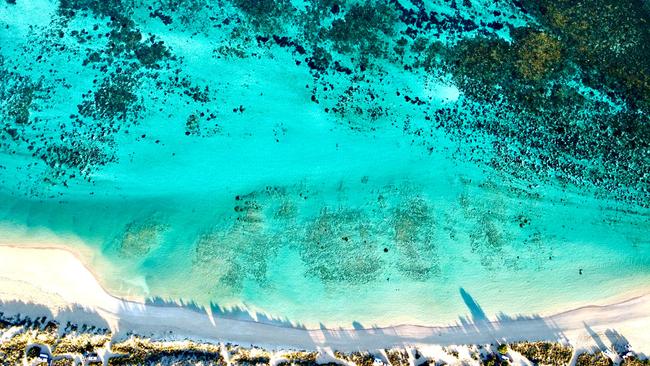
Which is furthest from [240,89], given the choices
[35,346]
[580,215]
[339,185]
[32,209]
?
[580,215]

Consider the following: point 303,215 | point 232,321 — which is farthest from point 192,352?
point 303,215

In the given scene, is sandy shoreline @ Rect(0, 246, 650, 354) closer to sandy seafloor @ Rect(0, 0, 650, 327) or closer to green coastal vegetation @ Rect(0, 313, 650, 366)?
green coastal vegetation @ Rect(0, 313, 650, 366)

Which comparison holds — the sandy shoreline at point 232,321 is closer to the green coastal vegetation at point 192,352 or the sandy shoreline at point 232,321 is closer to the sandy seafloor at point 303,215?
the green coastal vegetation at point 192,352

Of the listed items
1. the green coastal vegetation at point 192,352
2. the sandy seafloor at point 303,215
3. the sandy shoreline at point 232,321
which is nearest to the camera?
the green coastal vegetation at point 192,352

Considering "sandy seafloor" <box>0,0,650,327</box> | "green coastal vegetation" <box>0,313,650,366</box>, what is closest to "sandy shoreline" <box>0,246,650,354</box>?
"green coastal vegetation" <box>0,313,650,366</box>

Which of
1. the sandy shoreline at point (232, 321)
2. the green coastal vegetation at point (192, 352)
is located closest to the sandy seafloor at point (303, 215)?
the sandy shoreline at point (232, 321)
